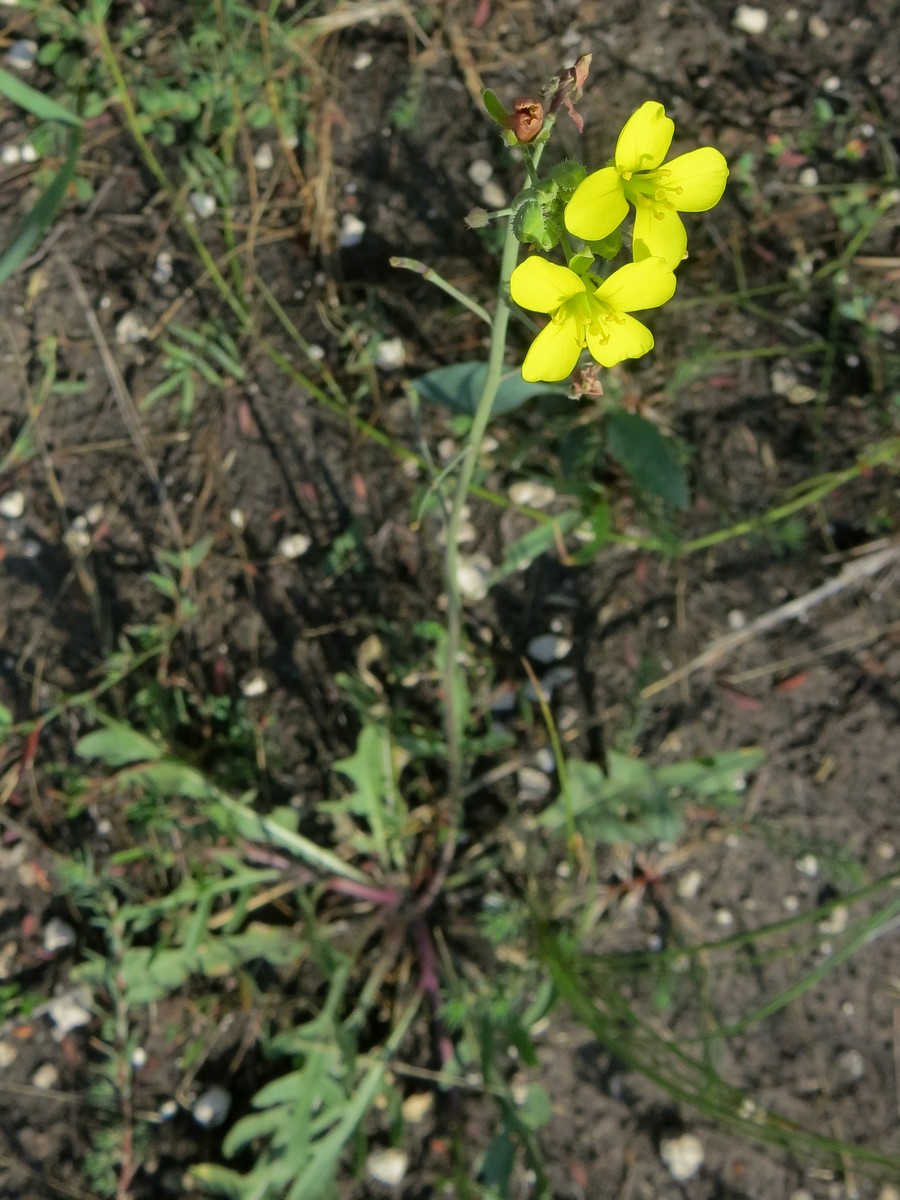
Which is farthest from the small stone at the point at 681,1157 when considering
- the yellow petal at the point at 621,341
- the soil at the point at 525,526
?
the yellow petal at the point at 621,341

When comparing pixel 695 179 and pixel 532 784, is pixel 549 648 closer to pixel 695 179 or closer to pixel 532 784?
pixel 532 784

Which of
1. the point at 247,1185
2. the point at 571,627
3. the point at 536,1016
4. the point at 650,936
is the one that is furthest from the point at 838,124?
the point at 247,1185

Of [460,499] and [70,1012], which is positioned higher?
[460,499]

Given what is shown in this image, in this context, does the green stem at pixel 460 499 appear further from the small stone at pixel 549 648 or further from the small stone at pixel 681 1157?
the small stone at pixel 681 1157

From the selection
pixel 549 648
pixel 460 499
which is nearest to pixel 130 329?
pixel 549 648

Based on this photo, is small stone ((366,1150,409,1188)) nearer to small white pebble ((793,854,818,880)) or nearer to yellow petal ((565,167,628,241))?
small white pebble ((793,854,818,880))

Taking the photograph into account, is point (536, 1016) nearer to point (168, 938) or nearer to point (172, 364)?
point (168, 938)
